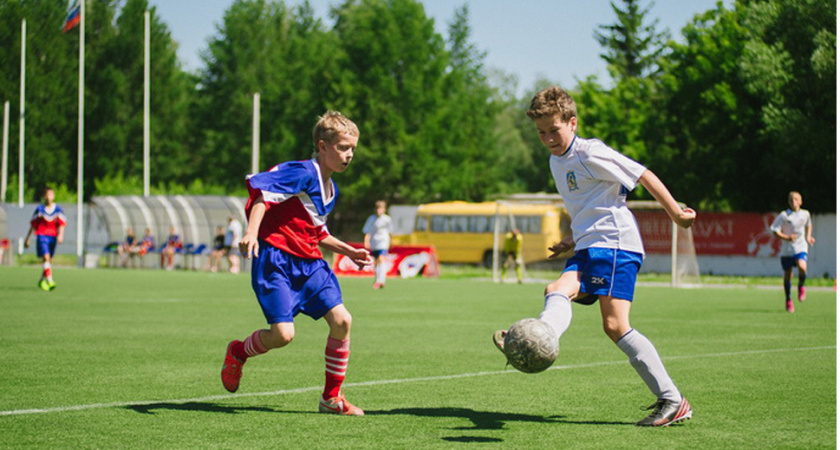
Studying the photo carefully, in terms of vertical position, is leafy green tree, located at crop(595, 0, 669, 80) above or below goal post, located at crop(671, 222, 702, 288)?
above

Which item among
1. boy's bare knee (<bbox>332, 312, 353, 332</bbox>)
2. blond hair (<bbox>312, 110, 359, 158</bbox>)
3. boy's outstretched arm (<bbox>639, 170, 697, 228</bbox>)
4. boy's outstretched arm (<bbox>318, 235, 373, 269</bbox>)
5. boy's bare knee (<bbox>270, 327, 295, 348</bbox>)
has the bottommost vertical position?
boy's bare knee (<bbox>270, 327, 295, 348</bbox>)

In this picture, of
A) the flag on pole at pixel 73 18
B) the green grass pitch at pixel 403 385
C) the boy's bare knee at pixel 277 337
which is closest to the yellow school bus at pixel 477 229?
the flag on pole at pixel 73 18

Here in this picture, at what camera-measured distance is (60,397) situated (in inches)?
307

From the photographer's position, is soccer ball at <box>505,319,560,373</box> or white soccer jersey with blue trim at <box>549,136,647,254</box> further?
white soccer jersey with blue trim at <box>549,136,647,254</box>

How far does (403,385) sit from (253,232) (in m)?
2.47

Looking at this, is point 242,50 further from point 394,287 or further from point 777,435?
point 777,435

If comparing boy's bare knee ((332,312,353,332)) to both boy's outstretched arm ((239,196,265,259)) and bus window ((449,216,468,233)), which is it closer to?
boy's outstretched arm ((239,196,265,259))

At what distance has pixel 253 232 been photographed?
6789 mm

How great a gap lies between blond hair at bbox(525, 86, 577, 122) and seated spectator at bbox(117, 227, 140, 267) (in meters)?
39.5

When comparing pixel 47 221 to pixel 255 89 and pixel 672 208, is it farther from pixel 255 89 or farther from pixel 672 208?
pixel 255 89

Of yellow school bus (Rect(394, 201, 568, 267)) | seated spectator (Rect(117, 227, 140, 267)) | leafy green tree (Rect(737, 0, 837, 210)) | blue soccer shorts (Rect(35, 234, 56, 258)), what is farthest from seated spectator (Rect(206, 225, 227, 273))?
leafy green tree (Rect(737, 0, 837, 210))

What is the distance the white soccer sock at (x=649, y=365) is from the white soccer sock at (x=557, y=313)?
1.82 ft

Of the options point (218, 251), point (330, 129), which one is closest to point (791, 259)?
point (330, 129)

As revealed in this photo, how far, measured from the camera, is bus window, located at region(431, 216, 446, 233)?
5244 cm
